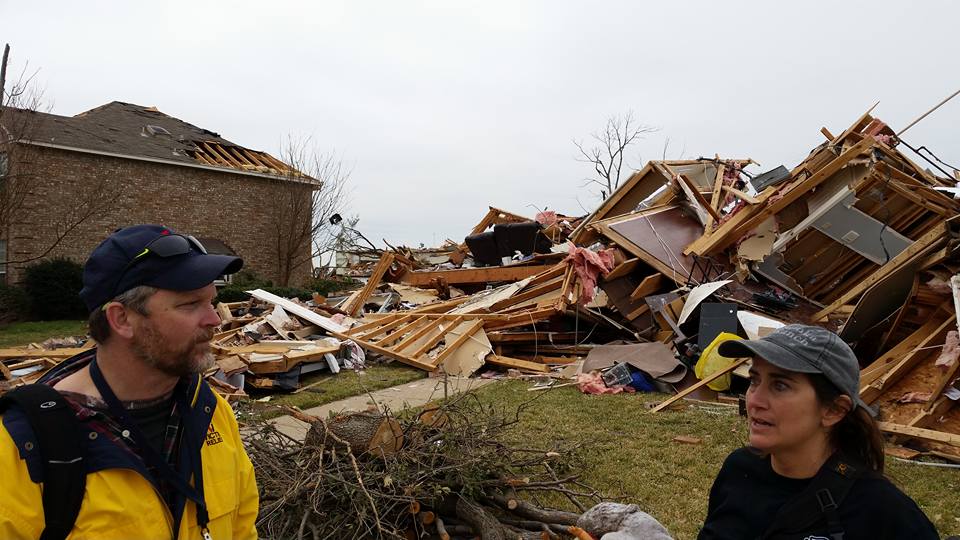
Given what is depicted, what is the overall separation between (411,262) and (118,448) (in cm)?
1520

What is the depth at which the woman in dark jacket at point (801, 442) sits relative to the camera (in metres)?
1.79

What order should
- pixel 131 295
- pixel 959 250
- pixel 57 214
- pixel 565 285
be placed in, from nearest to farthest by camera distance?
pixel 131 295 < pixel 959 250 < pixel 565 285 < pixel 57 214

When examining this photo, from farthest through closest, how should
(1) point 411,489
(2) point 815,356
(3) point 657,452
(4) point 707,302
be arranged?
(4) point 707,302
(3) point 657,452
(1) point 411,489
(2) point 815,356

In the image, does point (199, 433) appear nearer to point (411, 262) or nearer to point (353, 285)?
point (411, 262)

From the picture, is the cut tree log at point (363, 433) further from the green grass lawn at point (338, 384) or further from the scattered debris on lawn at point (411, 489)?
the green grass lawn at point (338, 384)

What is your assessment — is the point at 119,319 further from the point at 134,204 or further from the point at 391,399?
the point at 134,204

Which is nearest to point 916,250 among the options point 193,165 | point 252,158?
point 193,165

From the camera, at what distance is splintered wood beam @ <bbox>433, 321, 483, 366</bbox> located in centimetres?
1001

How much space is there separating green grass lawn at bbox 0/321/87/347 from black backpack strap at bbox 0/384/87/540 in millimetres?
14988

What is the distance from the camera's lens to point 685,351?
27.3 feet

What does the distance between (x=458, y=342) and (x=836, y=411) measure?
8356 millimetres

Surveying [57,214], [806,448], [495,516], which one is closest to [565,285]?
[495,516]

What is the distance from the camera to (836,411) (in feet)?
6.27

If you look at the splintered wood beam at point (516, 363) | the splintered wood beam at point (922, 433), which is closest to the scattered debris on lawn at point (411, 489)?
the splintered wood beam at point (922, 433)
